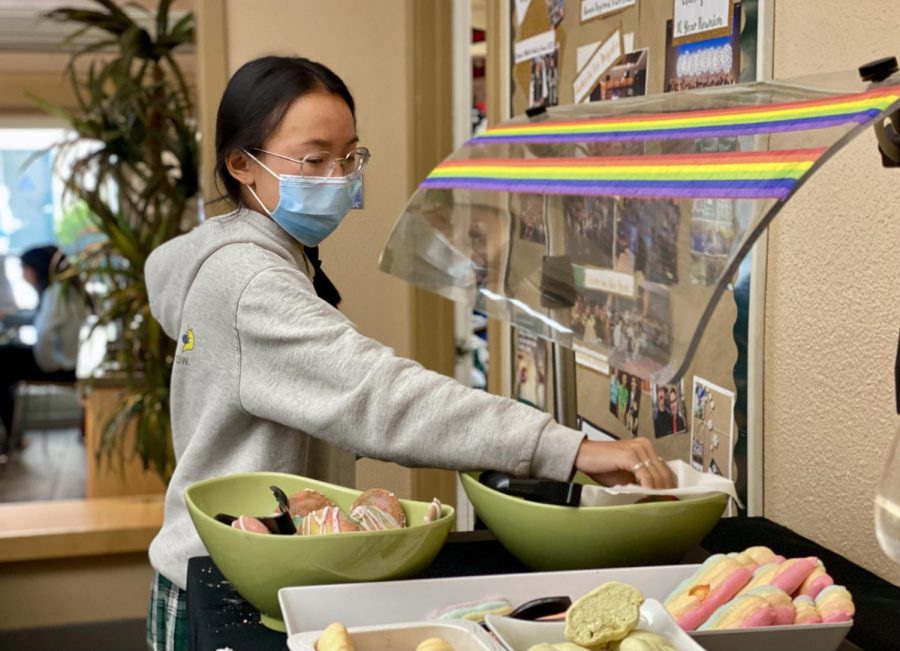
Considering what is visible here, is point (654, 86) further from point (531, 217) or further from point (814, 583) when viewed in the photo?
point (814, 583)

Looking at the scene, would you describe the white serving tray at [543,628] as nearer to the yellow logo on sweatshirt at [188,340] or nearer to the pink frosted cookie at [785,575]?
the pink frosted cookie at [785,575]

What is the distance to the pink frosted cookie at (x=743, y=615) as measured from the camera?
892 mm

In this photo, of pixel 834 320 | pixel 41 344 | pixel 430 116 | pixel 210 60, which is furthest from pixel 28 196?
pixel 834 320

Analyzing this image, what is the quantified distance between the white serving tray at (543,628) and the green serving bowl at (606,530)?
0.60 feet

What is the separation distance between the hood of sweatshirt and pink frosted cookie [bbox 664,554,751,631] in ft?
2.04

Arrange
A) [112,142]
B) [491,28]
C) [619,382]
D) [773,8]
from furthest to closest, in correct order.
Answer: [112,142]
[491,28]
[619,382]
[773,8]

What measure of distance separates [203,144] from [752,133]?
2331mm

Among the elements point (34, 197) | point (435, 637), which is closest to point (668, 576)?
point (435, 637)

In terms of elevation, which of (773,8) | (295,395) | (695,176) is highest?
(773,8)

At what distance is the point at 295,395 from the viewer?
3.97 ft

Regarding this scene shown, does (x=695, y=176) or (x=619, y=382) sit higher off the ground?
(x=695, y=176)

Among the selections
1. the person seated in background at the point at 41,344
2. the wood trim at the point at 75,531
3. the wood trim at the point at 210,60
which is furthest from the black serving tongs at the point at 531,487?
the person seated in background at the point at 41,344

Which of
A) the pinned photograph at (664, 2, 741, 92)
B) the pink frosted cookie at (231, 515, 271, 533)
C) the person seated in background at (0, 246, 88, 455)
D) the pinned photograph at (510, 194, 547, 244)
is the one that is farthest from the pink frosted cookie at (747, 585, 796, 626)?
the person seated in background at (0, 246, 88, 455)

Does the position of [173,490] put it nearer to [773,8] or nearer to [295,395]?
[295,395]
